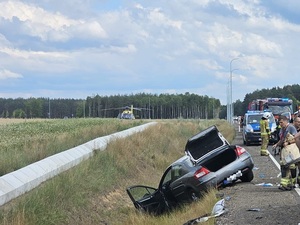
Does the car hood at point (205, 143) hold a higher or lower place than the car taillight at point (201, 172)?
higher

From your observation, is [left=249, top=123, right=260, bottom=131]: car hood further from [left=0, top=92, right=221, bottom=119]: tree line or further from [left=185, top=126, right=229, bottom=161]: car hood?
[left=0, top=92, right=221, bottom=119]: tree line

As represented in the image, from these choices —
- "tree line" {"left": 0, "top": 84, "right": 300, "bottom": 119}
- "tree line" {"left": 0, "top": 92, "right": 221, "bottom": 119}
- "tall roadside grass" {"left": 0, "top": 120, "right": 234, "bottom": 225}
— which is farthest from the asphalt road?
"tree line" {"left": 0, "top": 92, "right": 221, "bottom": 119}

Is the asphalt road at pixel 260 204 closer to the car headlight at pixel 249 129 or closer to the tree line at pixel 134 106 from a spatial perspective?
the car headlight at pixel 249 129

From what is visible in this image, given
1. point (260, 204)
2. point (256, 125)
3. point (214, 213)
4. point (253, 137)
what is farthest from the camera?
point (256, 125)

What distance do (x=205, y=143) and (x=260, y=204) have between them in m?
4.36

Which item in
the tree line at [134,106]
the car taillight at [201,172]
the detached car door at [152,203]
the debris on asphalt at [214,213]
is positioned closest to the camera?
the debris on asphalt at [214,213]

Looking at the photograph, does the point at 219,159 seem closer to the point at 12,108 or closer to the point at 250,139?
the point at 250,139

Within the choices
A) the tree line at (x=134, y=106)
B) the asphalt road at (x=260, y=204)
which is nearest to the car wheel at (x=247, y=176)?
the asphalt road at (x=260, y=204)

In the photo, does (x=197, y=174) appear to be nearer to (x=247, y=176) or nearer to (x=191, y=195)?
(x=191, y=195)

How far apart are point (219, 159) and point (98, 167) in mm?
4214

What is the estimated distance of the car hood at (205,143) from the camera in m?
14.1

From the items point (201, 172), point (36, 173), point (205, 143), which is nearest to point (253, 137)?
point (205, 143)

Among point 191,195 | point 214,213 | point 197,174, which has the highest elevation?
point 197,174

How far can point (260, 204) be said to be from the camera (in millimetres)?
10141
